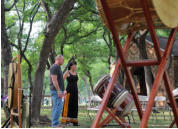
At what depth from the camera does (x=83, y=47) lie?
2961cm

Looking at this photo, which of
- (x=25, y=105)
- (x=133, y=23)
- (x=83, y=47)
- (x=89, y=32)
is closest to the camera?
(x=133, y=23)

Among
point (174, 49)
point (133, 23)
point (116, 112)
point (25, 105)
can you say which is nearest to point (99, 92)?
point (116, 112)

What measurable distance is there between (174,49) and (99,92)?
1842 centimetres

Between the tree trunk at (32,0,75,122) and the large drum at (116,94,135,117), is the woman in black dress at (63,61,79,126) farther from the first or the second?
the large drum at (116,94,135,117)

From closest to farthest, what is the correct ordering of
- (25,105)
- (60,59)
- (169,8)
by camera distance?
(169,8) < (25,105) < (60,59)

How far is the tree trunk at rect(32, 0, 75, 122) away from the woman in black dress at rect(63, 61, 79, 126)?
2.82 feet

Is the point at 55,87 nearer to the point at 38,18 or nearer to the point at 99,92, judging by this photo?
the point at 99,92

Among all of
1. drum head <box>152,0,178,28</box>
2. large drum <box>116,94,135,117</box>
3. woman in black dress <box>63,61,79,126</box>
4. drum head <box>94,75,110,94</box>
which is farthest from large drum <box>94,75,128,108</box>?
drum head <box>152,0,178,28</box>

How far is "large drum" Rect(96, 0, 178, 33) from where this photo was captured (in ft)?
10.4

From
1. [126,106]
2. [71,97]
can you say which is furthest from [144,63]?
[71,97]

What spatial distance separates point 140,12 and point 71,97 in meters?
6.08

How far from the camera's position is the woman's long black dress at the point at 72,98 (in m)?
9.02

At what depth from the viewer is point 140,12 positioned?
11.4 feet

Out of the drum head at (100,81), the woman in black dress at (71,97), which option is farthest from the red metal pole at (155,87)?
the woman in black dress at (71,97)
